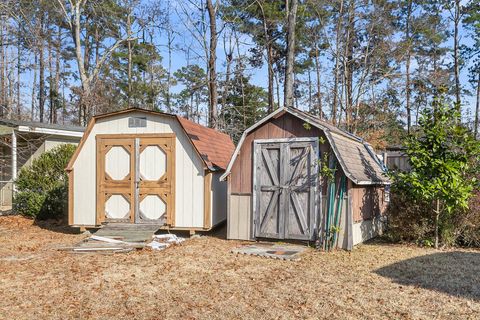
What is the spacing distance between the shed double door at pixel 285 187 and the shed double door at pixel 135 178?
7.21ft

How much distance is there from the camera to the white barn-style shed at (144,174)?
29.7 feet

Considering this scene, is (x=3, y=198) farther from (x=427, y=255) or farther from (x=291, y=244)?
(x=427, y=255)

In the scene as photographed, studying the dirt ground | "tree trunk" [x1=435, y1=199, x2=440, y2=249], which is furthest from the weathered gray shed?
"tree trunk" [x1=435, y1=199, x2=440, y2=249]

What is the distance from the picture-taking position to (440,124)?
788cm

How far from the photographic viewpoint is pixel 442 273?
Result: 19.4 feet

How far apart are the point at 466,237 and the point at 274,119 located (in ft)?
15.6

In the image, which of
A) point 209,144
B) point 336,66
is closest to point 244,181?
point 209,144

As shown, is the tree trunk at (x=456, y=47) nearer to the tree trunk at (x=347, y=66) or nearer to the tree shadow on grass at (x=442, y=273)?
the tree trunk at (x=347, y=66)

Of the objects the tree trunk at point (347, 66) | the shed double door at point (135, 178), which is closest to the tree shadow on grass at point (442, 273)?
the shed double door at point (135, 178)

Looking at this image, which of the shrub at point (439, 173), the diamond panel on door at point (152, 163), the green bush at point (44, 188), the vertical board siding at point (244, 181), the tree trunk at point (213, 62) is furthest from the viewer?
the tree trunk at point (213, 62)

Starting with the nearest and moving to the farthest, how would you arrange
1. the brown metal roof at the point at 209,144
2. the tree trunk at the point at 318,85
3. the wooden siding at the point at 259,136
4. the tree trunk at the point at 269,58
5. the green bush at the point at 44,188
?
the wooden siding at the point at 259,136, the brown metal roof at the point at 209,144, the green bush at the point at 44,188, the tree trunk at the point at 269,58, the tree trunk at the point at 318,85

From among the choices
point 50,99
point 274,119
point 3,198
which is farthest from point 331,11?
point 50,99

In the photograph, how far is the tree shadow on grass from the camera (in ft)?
17.1

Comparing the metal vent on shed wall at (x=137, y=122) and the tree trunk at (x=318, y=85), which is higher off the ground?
the tree trunk at (x=318, y=85)
